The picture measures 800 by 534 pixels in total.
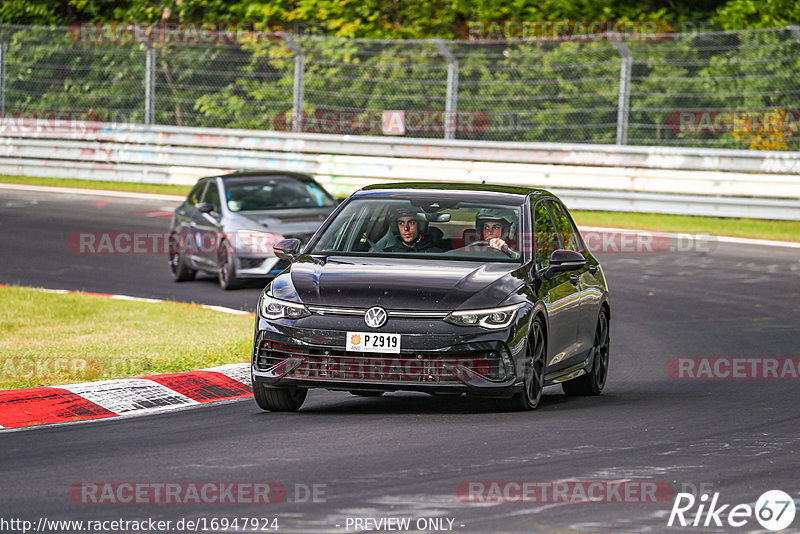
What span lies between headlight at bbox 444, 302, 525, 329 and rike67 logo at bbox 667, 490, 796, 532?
240cm

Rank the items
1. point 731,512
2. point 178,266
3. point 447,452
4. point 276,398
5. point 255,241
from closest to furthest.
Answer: point 731,512 < point 447,452 < point 276,398 < point 255,241 < point 178,266

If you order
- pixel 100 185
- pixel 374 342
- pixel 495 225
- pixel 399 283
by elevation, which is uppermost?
pixel 495 225

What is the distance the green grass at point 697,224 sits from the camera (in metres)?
23.7

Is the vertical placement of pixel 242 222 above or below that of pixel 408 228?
Result: below

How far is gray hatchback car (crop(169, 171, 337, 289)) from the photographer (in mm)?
18219

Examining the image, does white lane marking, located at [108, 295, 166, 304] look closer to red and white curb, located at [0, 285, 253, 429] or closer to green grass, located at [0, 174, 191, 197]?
red and white curb, located at [0, 285, 253, 429]

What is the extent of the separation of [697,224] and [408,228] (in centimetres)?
1539

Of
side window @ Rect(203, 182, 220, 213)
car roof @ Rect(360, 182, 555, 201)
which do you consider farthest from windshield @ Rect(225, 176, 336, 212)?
car roof @ Rect(360, 182, 555, 201)

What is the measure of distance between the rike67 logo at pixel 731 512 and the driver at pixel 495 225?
139 inches

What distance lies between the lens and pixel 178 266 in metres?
19.5

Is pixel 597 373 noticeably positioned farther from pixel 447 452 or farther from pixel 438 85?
pixel 438 85

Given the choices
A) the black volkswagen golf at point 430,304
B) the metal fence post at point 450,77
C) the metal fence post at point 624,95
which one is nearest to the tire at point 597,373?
the black volkswagen golf at point 430,304

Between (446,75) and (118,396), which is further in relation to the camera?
(446,75)
